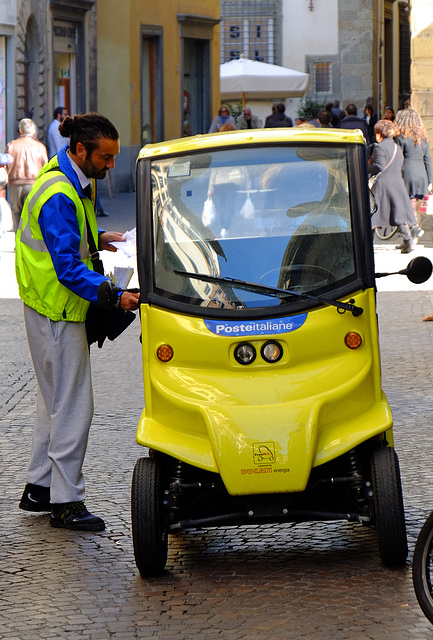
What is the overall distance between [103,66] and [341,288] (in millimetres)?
27999

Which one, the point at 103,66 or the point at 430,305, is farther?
the point at 103,66

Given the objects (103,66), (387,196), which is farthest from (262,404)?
(103,66)

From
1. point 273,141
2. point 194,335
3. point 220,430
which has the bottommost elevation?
Answer: point 220,430

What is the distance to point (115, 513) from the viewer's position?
6129 mm

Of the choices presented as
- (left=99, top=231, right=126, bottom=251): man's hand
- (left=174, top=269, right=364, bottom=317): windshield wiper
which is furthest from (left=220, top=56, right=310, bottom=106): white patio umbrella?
(left=174, top=269, right=364, bottom=317): windshield wiper

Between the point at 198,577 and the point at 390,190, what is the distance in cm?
1291

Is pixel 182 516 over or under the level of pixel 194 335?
under

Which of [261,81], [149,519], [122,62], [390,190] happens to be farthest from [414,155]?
[261,81]

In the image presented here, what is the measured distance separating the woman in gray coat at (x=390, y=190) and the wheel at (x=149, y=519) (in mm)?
12686

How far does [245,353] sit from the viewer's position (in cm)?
512

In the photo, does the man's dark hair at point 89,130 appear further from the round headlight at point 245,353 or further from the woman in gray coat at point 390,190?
the woman in gray coat at point 390,190

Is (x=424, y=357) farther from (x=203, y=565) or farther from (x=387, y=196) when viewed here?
(x=387, y=196)

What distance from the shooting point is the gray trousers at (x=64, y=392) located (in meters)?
5.78

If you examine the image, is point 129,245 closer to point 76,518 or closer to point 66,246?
point 66,246
